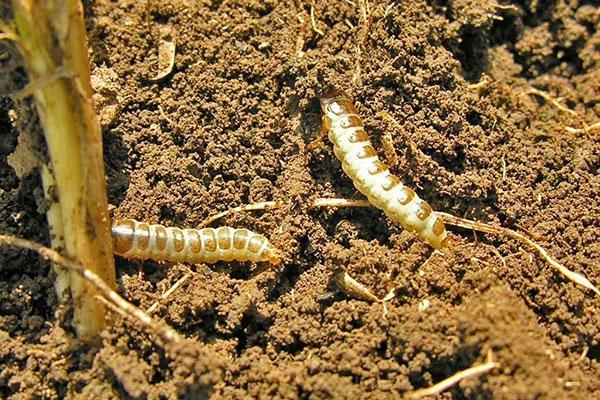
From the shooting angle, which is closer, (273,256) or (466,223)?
(273,256)

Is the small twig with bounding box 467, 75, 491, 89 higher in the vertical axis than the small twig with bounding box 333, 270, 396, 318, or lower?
higher

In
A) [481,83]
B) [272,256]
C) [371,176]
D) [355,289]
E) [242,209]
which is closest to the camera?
[355,289]

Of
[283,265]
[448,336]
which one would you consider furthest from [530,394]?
[283,265]

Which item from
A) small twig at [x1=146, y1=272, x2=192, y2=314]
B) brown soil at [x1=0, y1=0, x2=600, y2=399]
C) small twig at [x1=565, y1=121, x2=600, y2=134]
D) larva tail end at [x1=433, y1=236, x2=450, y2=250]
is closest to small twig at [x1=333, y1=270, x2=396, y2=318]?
brown soil at [x1=0, y1=0, x2=600, y2=399]

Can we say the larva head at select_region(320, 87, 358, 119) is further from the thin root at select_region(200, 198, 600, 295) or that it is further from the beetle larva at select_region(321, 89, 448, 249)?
the thin root at select_region(200, 198, 600, 295)

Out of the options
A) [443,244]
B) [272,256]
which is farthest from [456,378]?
[272,256]

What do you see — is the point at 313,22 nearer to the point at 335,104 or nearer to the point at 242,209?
the point at 335,104
